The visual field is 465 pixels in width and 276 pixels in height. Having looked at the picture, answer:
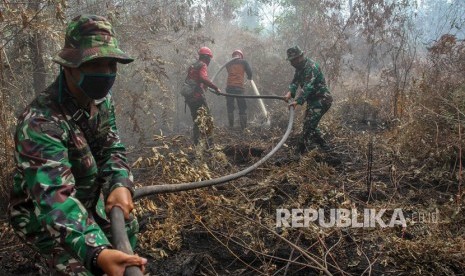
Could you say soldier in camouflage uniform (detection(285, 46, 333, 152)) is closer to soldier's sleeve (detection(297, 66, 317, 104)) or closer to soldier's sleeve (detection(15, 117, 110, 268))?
soldier's sleeve (detection(297, 66, 317, 104))

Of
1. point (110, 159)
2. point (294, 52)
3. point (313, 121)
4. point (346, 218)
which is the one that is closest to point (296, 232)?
point (346, 218)

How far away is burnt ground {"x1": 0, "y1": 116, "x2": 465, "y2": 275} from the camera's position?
2986 mm

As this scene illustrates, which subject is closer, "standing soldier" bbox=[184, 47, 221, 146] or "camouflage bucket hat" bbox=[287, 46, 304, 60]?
"camouflage bucket hat" bbox=[287, 46, 304, 60]

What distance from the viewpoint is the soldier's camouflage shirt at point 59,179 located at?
5.07ft

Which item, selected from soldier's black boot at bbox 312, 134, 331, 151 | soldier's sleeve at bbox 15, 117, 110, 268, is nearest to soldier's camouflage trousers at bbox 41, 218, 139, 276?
soldier's sleeve at bbox 15, 117, 110, 268

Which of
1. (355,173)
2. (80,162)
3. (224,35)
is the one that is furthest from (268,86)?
(80,162)

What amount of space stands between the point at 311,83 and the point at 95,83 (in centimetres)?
462

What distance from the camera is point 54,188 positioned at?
161 centimetres

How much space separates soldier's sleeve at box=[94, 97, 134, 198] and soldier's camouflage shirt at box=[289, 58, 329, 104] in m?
4.11

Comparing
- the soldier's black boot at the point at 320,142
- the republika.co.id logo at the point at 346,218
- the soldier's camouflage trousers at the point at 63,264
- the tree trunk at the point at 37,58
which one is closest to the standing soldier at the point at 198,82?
the soldier's black boot at the point at 320,142

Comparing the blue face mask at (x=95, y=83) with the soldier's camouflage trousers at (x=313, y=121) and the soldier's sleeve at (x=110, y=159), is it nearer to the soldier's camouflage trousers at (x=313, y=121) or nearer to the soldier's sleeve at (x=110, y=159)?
the soldier's sleeve at (x=110, y=159)

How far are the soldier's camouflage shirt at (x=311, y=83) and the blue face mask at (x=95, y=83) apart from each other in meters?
4.48

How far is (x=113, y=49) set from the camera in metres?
1.86

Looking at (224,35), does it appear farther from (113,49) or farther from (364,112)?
(113,49)
